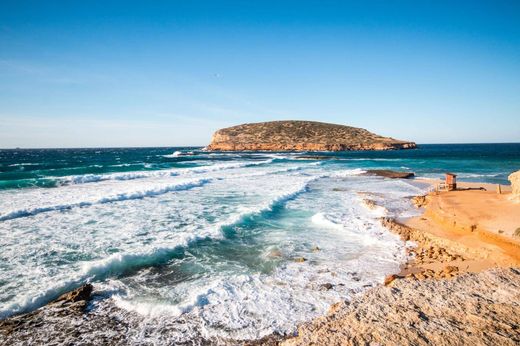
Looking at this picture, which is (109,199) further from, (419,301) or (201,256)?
(419,301)

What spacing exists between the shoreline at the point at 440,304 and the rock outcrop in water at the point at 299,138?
86538 mm

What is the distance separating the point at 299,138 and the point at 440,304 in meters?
97.7

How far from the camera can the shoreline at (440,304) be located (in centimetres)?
475

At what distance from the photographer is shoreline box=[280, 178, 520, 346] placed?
A: 4.75m

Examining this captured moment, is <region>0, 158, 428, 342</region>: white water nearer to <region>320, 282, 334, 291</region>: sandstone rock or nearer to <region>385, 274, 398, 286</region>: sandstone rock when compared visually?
<region>320, 282, 334, 291</region>: sandstone rock

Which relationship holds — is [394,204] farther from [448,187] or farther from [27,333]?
[27,333]

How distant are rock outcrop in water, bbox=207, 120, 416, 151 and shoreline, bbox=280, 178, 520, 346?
284ft

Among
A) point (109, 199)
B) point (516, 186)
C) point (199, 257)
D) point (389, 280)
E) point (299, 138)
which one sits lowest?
point (199, 257)

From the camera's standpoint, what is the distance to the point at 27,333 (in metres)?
5.64

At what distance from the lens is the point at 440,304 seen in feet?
18.4

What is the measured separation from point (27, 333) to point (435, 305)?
300 inches

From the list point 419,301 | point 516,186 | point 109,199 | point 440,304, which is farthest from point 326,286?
point 109,199

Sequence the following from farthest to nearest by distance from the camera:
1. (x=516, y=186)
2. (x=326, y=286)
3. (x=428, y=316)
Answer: (x=516, y=186), (x=326, y=286), (x=428, y=316)

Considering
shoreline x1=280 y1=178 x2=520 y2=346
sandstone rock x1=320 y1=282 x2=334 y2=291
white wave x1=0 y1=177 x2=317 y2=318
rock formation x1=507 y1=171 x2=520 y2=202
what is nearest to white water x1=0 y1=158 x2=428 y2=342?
white wave x1=0 y1=177 x2=317 y2=318
